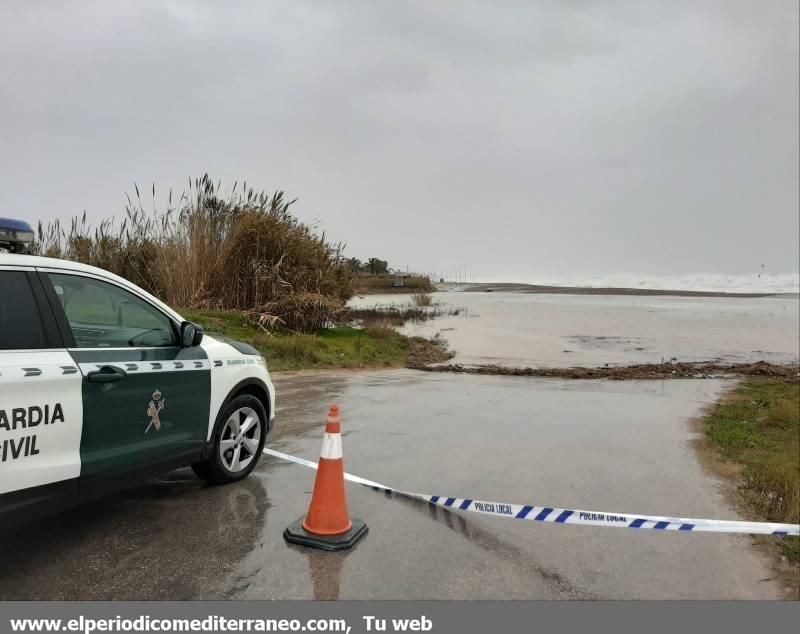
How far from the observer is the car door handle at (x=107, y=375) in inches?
143

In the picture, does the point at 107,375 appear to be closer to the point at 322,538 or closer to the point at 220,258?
the point at 322,538

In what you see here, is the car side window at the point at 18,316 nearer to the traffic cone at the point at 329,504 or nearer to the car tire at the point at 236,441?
the car tire at the point at 236,441

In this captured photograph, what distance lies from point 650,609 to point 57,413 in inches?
139

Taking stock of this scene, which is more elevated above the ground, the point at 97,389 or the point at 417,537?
the point at 97,389

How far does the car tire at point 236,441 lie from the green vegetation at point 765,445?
4.17 meters

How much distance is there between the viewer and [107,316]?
434 cm

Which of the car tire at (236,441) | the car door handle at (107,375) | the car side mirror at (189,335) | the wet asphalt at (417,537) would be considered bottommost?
the wet asphalt at (417,537)

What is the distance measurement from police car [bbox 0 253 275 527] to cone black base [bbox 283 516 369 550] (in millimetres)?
1009

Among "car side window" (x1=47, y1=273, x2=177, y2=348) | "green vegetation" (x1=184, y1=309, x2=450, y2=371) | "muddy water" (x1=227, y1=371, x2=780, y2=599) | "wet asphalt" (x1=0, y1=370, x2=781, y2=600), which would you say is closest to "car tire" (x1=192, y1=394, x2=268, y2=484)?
"wet asphalt" (x1=0, y1=370, x2=781, y2=600)

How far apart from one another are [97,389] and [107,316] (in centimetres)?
84

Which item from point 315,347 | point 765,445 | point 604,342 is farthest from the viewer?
point 604,342

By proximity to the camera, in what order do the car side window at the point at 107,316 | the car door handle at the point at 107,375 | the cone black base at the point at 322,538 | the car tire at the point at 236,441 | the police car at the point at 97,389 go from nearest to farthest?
the police car at the point at 97,389, the car door handle at the point at 107,375, the car side window at the point at 107,316, the cone black base at the point at 322,538, the car tire at the point at 236,441

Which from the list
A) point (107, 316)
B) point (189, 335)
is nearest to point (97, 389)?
point (107, 316)

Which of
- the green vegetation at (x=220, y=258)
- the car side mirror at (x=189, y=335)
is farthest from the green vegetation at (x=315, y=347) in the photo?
the car side mirror at (x=189, y=335)
